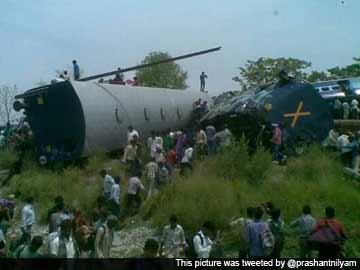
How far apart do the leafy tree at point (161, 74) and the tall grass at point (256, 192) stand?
76.3 ft

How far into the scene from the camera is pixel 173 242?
8789 mm

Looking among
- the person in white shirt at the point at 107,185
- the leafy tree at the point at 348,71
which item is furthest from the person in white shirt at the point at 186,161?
the leafy tree at the point at 348,71

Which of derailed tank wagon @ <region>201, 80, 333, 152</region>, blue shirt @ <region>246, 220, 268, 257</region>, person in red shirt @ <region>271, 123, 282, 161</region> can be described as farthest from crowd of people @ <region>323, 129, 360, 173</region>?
blue shirt @ <region>246, 220, 268, 257</region>

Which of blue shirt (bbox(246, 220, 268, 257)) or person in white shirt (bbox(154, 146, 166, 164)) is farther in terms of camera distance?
person in white shirt (bbox(154, 146, 166, 164))

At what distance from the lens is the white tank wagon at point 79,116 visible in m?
17.0

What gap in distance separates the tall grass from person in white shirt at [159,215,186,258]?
240 cm

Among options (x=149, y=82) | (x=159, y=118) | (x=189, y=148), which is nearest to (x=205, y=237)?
(x=189, y=148)

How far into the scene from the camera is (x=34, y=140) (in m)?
18.1

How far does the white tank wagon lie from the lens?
1705 cm

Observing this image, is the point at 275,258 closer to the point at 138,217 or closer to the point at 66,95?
the point at 138,217

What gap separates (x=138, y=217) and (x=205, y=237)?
15.6 feet

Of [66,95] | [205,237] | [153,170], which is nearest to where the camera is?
[205,237]

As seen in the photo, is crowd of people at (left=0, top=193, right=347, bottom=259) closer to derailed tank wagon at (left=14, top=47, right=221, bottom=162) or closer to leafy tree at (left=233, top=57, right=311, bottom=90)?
derailed tank wagon at (left=14, top=47, right=221, bottom=162)

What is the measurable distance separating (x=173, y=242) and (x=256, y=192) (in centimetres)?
446
